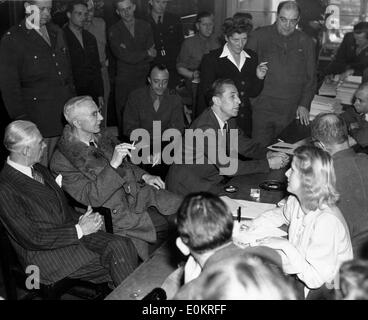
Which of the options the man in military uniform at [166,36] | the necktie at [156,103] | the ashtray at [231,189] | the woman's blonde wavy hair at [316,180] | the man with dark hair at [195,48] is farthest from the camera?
the man in military uniform at [166,36]

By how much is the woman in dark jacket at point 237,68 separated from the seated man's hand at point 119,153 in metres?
1.50

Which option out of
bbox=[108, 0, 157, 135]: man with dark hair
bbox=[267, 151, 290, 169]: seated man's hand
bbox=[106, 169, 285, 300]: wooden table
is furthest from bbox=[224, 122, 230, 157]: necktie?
bbox=[108, 0, 157, 135]: man with dark hair

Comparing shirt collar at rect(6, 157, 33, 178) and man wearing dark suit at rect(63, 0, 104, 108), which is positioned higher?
man wearing dark suit at rect(63, 0, 104, 108)

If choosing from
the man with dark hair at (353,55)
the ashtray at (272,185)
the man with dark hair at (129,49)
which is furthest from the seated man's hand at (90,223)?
the man with dark hair at (353,55)

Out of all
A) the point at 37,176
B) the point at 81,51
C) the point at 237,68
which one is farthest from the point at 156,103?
the point at 37,176

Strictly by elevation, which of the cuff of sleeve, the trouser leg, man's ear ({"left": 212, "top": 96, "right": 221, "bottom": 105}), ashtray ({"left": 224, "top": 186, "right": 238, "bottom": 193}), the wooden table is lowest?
the trouser leg

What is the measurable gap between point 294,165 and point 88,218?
123 centimetres

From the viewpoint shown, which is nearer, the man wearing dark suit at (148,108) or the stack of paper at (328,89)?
the man wearing dark suit at (148,108)

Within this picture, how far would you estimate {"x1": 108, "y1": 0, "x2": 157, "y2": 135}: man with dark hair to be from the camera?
5.64 metres

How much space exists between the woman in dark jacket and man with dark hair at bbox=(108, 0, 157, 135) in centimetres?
139

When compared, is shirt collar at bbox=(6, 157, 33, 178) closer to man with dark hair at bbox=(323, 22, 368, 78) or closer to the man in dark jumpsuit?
the man in dark jumpsuit

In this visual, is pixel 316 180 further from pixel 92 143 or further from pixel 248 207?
pixel 92 143

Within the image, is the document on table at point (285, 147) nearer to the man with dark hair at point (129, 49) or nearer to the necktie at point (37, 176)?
the necktie at point (37, 176)

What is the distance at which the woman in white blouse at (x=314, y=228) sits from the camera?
2.24 metres
